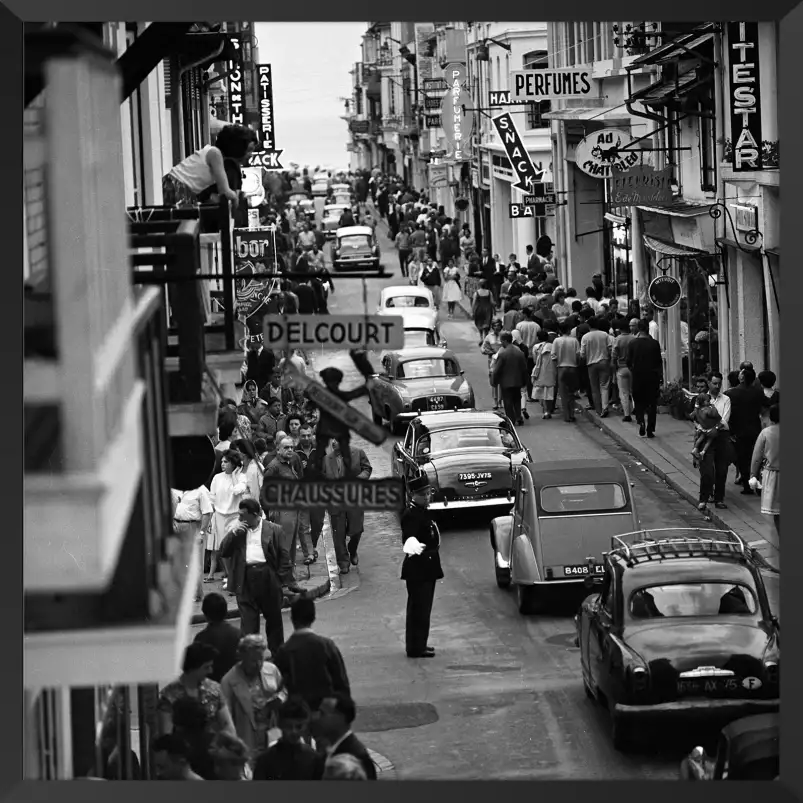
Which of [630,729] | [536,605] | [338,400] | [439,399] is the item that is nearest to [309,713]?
[338,400]

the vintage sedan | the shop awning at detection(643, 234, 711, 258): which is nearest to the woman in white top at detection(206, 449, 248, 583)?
the vintage sedan

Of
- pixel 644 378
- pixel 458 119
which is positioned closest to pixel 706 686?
pixel 644 378

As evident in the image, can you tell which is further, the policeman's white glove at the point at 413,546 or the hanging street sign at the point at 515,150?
the hanging street sign at the point at 515,150

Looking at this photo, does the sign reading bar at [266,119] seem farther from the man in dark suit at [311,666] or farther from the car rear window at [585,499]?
the man in dark suit at [311,666]

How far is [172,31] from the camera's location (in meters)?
10.3

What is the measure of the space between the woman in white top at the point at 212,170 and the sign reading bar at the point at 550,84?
17124mm

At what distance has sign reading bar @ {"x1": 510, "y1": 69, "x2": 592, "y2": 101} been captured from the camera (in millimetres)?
29141

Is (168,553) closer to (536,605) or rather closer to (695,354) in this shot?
(536,605)

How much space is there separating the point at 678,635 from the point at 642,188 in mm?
15114

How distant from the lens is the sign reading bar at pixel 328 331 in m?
10.1

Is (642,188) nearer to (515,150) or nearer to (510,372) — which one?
(510,372)

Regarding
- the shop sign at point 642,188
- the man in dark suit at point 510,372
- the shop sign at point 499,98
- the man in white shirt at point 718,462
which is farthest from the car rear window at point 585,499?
the shop sign at point 499,98

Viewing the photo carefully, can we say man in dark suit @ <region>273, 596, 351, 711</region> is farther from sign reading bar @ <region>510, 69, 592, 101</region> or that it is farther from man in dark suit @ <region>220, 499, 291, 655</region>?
sign reading bar @ <region>510, 69, 592, 101</region>
